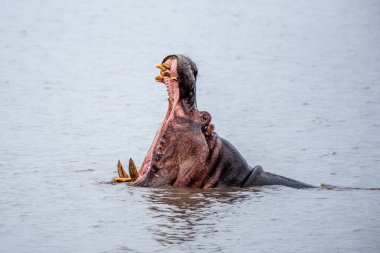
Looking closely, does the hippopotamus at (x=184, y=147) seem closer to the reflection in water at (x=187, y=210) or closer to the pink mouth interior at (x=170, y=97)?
the pink mouth interior at (x=170, y=97)

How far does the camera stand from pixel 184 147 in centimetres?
1118

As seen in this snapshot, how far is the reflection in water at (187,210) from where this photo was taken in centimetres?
1009

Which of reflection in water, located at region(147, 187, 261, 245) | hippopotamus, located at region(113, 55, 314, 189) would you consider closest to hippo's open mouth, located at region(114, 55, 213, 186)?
hippopotamus, located at region(113, 55, 314, 189)

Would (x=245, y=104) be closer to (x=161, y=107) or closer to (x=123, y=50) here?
(x=161, y=107)

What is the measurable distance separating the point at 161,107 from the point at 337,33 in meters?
9.08

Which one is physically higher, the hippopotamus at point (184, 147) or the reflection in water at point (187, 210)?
the hippopotamus at point (184, 147)

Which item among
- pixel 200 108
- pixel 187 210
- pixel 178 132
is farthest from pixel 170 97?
pixel 200 108

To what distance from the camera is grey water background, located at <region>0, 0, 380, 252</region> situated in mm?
10336

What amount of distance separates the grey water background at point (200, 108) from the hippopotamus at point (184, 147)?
167mm

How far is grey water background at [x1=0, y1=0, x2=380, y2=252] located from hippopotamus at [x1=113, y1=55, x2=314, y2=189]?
6.6 inches

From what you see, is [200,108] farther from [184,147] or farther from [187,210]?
[187,210]

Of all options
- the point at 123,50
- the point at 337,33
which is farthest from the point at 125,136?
the point at 337,33

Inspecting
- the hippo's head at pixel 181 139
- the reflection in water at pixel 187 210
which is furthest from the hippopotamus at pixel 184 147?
the reflection in water at pixel 187 210

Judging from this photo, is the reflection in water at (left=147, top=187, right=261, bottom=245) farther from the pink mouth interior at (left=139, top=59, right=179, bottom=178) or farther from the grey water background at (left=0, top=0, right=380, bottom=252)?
the pink mouth interior at (left=139, top=59, right=179, bottom=178)
